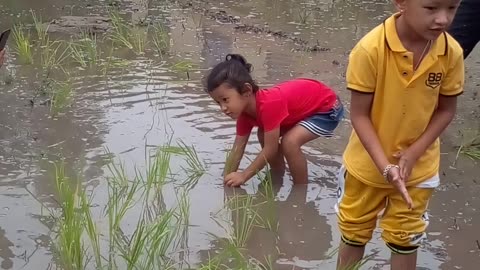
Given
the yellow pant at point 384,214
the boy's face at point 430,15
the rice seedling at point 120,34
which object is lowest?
the rice seedling at point 120,34

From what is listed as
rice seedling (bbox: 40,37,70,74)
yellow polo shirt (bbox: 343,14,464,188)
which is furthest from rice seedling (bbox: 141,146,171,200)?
rice seedling (bbox: 40,37,70,74)

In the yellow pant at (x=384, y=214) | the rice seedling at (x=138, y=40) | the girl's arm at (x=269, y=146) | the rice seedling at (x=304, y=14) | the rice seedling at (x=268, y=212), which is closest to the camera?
the yellow pant at (x=384, y=214)

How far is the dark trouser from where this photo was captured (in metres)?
3.67

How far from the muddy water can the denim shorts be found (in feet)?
0.81

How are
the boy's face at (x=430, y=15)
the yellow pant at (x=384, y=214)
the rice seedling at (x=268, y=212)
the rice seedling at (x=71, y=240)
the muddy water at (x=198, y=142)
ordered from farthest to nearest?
the rice seedling at (x=268, y=212) → the muddy water at (x=198, y=142) → the rice seedling at (x=71, y=240) → the yellow pant at (x=384, y=214) → the boy's face at (x=430, y=15)

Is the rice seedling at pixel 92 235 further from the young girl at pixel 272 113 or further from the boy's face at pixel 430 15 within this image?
the boy's face at pixel 430 15

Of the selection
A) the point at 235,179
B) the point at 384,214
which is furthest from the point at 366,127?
the point at 235,179

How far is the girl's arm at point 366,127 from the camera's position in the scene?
2346 millimetres

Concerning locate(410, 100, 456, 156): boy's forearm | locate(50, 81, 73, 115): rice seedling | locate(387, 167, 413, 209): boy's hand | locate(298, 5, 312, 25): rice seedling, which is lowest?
locate(298, 5, 312, 25): rice seedling

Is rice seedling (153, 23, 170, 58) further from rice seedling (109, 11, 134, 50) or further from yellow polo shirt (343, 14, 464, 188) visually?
yellow polo shirt (343, 14, 464, 188)

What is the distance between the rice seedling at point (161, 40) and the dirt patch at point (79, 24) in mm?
540

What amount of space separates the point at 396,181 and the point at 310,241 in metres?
0.90

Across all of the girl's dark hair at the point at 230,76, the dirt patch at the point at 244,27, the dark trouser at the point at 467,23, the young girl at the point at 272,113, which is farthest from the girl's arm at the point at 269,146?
the dirt patch at the point at 244,27

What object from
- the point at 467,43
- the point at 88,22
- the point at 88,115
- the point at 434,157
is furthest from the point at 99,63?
the point at 434,157
